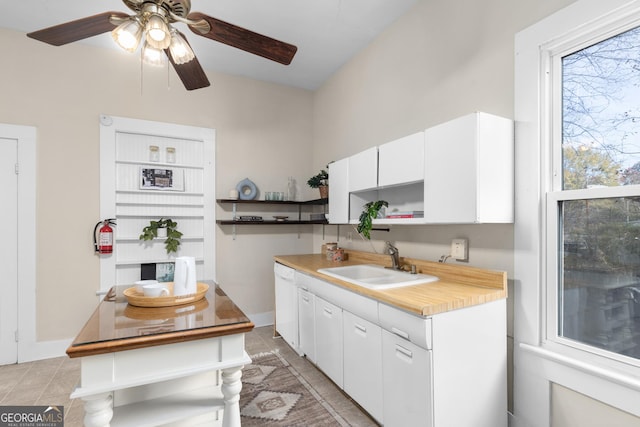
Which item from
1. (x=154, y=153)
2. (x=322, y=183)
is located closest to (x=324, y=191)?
(x=322, y=183)

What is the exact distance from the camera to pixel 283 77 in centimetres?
372

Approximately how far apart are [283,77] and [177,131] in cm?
136

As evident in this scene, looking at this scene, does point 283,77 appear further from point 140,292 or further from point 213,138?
point 140,292

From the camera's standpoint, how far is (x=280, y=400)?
216 centimetres

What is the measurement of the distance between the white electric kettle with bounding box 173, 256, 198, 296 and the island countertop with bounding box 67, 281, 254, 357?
0.08 meters

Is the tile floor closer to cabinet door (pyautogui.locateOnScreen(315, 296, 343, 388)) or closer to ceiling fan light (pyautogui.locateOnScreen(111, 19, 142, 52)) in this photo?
cabinet door (pyautogui.locateOnScreen(315, 296, 343, 388))

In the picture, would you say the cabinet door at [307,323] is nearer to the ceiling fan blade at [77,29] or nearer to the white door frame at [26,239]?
the ceiling fan blade at [77,29]

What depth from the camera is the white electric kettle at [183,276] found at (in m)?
1.55

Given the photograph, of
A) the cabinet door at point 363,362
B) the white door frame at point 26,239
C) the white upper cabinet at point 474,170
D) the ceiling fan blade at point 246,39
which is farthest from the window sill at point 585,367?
the white door frame at point 26,239

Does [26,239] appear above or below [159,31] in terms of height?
below

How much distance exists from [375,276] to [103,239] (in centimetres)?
255

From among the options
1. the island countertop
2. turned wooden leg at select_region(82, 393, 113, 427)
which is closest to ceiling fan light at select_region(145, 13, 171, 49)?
the island countertop

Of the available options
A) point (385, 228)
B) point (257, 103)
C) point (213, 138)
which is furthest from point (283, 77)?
point (385, 228)

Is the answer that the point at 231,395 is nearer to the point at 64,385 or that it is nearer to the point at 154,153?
the point at 64,385
